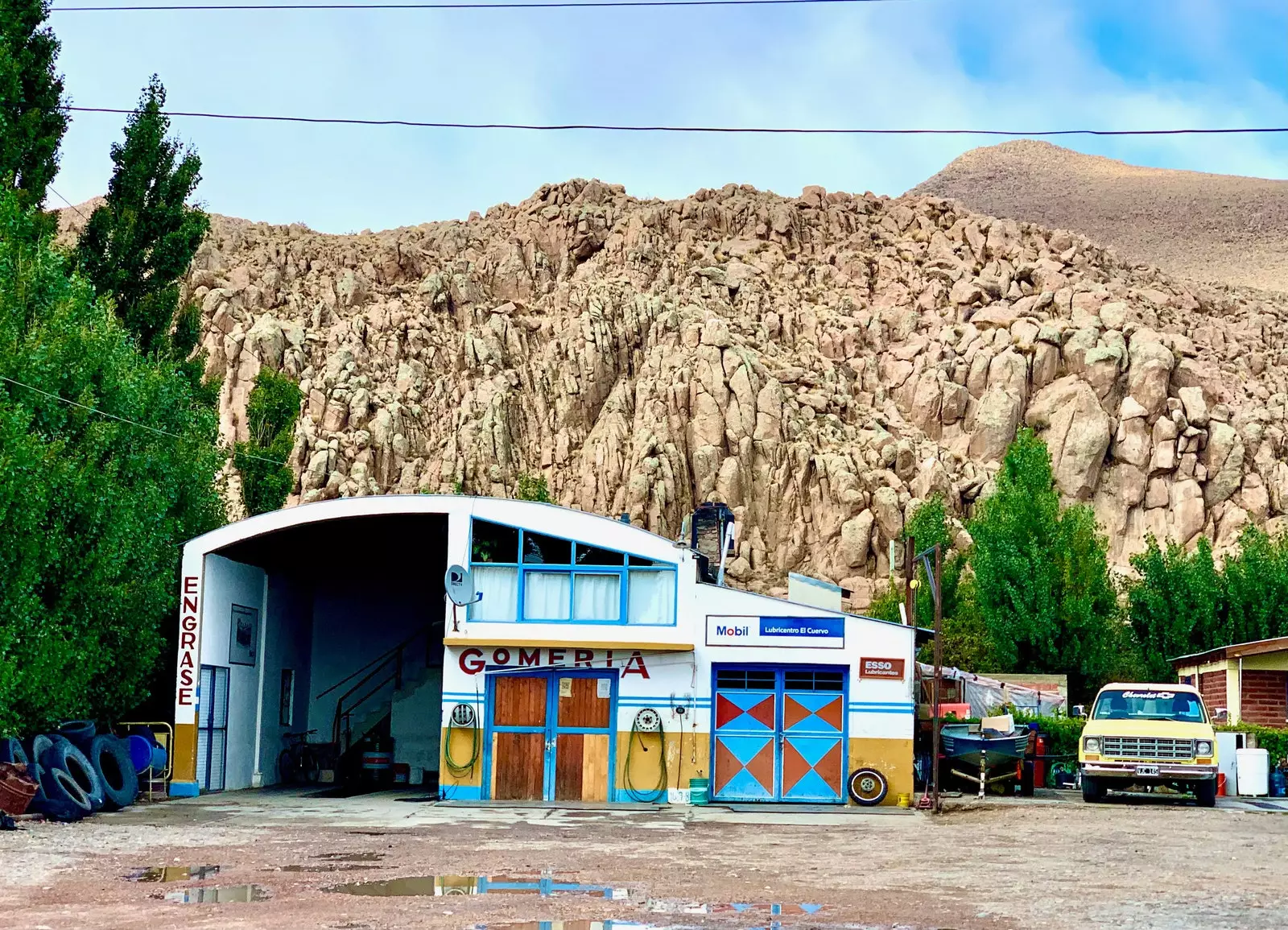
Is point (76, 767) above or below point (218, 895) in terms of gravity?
above

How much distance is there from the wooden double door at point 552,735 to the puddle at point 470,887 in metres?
11.3

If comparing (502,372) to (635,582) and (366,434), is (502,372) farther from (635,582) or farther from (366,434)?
(635,582)

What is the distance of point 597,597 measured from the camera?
83.0ft

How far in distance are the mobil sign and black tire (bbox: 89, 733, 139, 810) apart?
9.92 m

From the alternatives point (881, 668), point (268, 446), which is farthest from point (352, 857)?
point (268, 446)

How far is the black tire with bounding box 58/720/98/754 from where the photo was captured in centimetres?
2300

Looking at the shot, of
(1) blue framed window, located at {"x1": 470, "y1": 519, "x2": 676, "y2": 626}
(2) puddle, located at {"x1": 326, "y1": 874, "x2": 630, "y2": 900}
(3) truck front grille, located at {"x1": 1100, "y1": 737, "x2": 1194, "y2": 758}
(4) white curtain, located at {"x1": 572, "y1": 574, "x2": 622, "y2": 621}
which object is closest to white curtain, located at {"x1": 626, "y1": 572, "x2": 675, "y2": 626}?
(1) blue framed window, located at {"x1": 470, "y1": 519, "x2": 676, "y2": 626}

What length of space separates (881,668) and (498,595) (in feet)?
22.3

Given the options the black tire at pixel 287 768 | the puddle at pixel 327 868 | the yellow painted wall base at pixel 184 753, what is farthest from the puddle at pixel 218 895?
the black tire at pixel 287 768

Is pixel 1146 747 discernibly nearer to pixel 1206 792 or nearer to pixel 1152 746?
pixel 1152 746

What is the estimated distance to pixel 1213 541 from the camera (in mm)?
80312

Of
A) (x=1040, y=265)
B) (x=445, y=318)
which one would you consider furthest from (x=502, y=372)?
(x=1040, y=265)

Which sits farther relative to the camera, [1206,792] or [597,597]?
[1206,792]

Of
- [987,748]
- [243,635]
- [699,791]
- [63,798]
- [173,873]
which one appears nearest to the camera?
[173,873]
